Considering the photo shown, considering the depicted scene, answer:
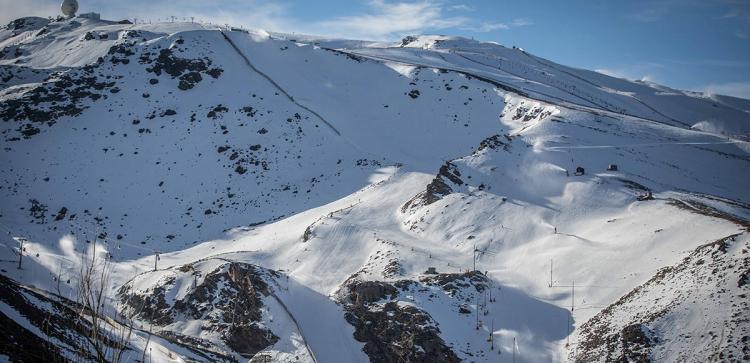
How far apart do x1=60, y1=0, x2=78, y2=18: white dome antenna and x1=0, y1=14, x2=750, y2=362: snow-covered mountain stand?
12.5m

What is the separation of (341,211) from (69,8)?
79.0 m

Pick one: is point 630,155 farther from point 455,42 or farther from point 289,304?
point 455,42

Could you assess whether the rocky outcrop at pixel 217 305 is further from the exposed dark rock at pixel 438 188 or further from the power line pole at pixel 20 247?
the exposed dark rock at pixel 438 188

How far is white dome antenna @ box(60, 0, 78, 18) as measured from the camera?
88438 mm

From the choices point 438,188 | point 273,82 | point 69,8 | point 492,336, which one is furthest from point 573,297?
point 69,8

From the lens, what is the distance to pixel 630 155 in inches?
1652

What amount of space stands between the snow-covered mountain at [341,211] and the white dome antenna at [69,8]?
490 inches

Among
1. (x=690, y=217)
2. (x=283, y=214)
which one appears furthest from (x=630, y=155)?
(x=283, y=214)

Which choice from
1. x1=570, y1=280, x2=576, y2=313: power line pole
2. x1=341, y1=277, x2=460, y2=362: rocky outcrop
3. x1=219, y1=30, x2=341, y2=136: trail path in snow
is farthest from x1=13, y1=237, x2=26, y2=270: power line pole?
x1=570, y1=280, x2=576, y2=313: power line pole

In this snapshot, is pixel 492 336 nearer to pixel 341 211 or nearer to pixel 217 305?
pixel 217 305

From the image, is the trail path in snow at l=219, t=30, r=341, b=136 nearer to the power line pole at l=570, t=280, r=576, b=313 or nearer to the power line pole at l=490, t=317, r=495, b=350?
the power line pole at l=570, t=280, r=576, b=313

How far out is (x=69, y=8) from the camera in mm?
88500

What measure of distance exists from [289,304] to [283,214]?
17072 mm

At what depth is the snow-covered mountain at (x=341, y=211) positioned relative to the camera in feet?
73.7
